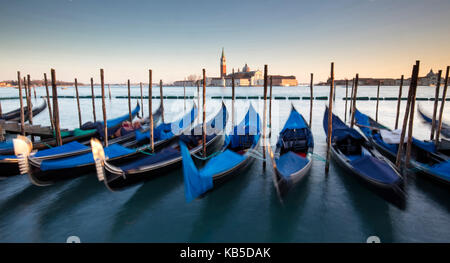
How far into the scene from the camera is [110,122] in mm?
10258

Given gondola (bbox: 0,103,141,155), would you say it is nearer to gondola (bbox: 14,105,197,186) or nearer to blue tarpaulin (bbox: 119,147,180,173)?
gondola (bbox: 14,105,197,186)

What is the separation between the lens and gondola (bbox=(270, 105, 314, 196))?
5.16m

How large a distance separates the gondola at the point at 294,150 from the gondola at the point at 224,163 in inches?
35.7

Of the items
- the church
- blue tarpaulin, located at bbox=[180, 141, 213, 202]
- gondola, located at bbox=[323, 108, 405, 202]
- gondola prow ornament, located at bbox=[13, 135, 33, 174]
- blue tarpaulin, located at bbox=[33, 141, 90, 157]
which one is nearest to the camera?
blue tarpaulin, located at bbox=[180, 141, 213, 202]

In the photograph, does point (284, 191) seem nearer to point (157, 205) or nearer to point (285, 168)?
point (285, 168)

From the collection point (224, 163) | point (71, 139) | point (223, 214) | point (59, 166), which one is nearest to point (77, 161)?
point (59, 166)

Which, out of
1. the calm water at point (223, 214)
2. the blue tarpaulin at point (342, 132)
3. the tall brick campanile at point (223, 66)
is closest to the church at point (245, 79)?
the tall brick campanile at point (223, 66)

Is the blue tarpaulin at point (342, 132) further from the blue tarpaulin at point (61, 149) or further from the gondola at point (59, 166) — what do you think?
the blue tarpaulin at point (61, 149)

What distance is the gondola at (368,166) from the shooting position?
4.08m

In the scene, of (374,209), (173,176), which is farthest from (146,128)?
(374,209)

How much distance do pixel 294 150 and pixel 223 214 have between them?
364cm

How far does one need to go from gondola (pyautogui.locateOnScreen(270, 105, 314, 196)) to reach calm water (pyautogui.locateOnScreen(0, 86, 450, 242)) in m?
0.71

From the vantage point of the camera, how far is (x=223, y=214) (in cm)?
469

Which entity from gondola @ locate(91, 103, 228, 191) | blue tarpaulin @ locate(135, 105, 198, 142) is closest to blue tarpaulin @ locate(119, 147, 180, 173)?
gondola @ locate(91, 103, 228, 191)
